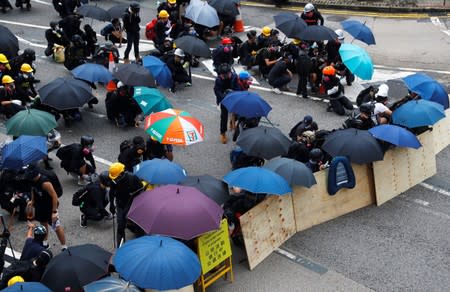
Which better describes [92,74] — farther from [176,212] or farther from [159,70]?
[176,212]

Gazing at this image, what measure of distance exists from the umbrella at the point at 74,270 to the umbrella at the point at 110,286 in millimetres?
144

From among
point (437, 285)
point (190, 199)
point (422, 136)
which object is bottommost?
point (437, 285)

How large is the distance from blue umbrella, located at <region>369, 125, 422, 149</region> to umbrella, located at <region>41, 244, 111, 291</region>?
5.61 meters

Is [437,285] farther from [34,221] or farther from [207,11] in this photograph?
[207,11]

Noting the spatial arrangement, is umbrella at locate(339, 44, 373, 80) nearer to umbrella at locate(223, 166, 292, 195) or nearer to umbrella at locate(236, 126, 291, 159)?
umbrella at locate(236, 126, 291, 159)

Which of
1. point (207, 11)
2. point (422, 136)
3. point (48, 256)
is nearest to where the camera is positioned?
point (48, 256)

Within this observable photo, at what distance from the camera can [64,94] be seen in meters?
13.3

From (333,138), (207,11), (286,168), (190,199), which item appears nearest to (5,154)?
(190,199)

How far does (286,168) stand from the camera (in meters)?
10.8

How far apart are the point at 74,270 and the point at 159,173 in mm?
2645

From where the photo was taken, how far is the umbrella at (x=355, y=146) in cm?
1143

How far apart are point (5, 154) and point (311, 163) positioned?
5086mm

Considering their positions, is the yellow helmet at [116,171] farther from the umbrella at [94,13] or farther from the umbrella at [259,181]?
the umbrella at [94,13]

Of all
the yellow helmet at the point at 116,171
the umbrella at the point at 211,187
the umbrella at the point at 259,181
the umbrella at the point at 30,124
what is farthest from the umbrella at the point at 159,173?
the umbrella at the point at 30,124
